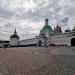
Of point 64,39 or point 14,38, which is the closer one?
point 64,39

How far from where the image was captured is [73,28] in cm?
8531

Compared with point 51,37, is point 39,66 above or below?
below

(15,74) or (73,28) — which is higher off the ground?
(73,28)

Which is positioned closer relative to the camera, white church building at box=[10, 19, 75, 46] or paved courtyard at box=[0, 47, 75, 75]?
paved courtyard at box=[0, 47, 75, 75]

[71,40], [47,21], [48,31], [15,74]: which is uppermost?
[47,21]

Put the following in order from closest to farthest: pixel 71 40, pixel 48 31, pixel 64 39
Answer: pixel 71 40 < pixel 64 39 < pixel 48 31

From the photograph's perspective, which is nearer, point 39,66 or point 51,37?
point 39,66

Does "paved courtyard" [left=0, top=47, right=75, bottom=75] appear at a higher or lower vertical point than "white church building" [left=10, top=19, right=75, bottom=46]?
lower

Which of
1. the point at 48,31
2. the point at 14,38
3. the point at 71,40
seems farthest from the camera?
the point at 14,38

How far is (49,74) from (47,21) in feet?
263

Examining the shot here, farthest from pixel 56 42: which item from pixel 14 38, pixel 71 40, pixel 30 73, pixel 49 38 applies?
pixel 30 73

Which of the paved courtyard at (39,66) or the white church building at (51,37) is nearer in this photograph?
the paved courtyard at (39,66)

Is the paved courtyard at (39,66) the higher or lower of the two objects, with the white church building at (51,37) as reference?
lower

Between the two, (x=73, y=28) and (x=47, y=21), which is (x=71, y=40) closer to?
(x=73, y=28)
